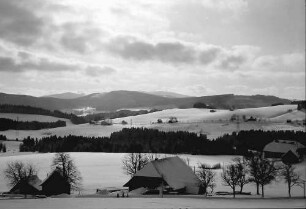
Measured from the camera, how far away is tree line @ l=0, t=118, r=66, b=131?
74938 millimetres

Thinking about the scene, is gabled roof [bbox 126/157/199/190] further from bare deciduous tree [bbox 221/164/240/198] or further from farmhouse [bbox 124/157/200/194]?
bare deciduous tree [bbox 221/164/240/198]

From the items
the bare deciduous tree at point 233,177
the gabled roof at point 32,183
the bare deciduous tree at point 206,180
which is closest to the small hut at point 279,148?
the bare deciduous tree at point 206,180

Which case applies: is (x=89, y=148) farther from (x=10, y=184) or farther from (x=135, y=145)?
(x=10, y=184)

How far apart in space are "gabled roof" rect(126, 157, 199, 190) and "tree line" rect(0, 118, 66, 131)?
3026cm

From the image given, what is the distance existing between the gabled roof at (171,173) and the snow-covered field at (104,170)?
24.2ft

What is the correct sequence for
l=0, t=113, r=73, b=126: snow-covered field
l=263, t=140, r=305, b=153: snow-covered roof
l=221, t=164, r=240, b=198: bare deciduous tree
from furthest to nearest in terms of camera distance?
l=263, t=140, r=305, b=153: snow-covered roof < l=0, t=113, r=73, b=126: snow-covered field < l=221, t=164, r=240, b=198: bare deciduous tree

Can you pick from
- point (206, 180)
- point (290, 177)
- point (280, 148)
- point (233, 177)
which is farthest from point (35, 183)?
point (280, 148)

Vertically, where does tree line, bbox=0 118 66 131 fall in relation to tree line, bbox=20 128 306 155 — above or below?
above

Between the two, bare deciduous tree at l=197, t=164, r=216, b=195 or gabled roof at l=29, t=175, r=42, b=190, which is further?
bare deciduous tree at l=197, t=164, r=216, b=195

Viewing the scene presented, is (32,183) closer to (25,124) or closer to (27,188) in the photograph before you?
(27,188)

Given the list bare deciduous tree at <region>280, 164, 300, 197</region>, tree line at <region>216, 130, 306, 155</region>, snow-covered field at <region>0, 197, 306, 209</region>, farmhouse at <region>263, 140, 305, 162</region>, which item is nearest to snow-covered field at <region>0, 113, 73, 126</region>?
snow-covered field at <region>0, 197, 306, 209</region>

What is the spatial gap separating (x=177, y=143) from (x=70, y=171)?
186 ft

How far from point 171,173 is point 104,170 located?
27.8 metres

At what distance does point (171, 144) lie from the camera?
121875mm
